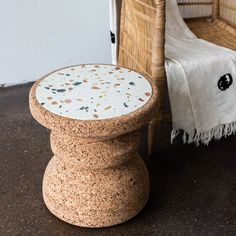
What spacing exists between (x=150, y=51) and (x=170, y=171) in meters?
0.43

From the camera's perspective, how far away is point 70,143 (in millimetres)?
1056

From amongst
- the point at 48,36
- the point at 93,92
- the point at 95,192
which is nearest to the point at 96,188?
the point at 95,192

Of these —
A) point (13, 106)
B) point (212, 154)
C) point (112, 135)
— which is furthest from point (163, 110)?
point (13, 106)

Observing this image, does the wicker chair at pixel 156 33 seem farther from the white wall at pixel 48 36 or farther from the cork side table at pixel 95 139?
the white wall at pixel 48 36

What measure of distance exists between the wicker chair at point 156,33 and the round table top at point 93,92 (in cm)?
13

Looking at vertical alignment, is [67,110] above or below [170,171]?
above

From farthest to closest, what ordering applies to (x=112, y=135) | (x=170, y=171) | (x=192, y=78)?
(x=170, y=171) < (x=192, y=78) < (x=112, y=135)

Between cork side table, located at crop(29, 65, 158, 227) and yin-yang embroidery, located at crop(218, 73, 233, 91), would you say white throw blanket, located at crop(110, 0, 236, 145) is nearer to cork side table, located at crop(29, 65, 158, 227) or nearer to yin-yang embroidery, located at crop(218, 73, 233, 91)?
yin-yang embroidery, located at crop(218, 73, 233, 91)

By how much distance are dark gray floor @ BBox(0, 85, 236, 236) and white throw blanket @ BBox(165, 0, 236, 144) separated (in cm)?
12

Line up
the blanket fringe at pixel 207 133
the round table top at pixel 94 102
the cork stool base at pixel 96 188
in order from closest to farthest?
the round table top at pixel 94 102 → the cork stool base at pixel 96 188 → the blanket fringe at pixel 207 133

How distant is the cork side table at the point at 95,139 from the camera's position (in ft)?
3.19

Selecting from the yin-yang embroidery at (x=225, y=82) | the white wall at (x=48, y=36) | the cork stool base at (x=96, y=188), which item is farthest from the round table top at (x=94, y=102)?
the white wall at (x=48, y=36)

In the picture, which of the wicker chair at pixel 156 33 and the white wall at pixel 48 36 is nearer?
the wicker chair at pixel 156 33

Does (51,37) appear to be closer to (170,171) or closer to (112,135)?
(170,171)
